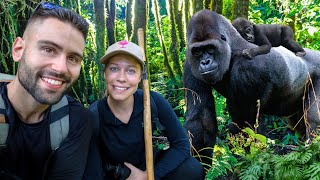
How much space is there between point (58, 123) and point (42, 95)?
189 millimetres

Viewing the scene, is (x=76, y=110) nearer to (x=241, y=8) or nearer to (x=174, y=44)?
(x=241, y=8)

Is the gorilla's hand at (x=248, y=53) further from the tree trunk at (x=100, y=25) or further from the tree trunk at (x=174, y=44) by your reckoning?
the tree trunk at (x=174, y=44)

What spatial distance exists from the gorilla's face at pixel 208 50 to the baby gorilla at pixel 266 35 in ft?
1.47

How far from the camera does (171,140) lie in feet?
9.51

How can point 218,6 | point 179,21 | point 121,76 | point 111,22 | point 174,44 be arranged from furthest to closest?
1. point 111,22
2. point 179,21
3. point 174,44
4. point 218,6
5. point 121,76

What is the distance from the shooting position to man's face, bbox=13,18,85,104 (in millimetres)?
1973

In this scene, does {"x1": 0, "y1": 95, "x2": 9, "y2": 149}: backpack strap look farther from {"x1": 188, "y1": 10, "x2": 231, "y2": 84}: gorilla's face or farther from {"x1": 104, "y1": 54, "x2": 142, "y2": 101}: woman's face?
{"x1": 188, "y1": 10, "x2": 231, "y2": 84}: gorilla's face

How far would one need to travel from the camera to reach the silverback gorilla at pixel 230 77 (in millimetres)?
3932

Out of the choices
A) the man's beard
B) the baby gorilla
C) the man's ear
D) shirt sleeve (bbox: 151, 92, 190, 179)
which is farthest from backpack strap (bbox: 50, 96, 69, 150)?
the baby gorilla

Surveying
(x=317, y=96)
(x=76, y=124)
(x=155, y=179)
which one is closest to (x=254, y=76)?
(x=317, y=96)

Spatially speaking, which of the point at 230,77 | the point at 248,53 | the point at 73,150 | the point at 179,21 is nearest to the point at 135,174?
the point at 73,150

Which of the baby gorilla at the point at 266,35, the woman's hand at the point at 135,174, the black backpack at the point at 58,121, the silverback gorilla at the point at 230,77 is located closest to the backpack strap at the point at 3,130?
the black backpack at the point at 58,121

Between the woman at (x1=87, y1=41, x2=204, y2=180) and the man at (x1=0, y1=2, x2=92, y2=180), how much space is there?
19.4 inches

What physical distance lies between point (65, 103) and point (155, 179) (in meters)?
0.99
